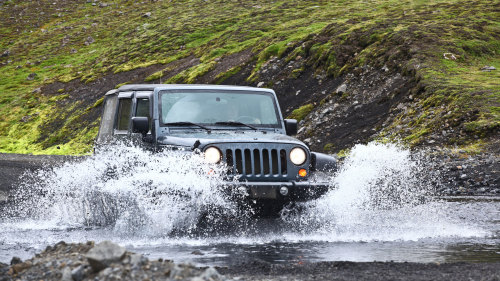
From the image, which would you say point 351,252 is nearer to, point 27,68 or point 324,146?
point 324,146

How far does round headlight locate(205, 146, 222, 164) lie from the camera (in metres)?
8.73

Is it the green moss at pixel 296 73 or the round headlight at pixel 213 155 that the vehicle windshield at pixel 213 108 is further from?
the green moss at pixel 296 73

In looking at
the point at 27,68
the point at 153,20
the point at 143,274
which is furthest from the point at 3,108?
the point at 143,274

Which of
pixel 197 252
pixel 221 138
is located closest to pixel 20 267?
pixel 197 252

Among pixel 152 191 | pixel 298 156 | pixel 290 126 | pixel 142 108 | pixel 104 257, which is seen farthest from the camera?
pixel 290 126

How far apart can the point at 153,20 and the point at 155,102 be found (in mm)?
55508

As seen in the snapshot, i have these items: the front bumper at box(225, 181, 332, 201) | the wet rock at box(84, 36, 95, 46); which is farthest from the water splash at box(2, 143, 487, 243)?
the wet rock at box(84, 36, 95, 46)

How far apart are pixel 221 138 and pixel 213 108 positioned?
4.08ft

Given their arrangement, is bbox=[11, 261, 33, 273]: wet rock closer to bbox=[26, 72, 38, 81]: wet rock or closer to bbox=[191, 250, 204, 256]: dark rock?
bbox=[191, 250, 204, 256]: dark rock

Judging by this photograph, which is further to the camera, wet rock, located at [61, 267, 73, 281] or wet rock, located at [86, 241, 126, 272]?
wet rock, located at [61, 267, 73, 281]

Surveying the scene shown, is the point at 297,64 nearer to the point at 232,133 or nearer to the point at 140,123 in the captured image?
the point at 232,133

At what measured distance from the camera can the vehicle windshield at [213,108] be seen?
10.0 m

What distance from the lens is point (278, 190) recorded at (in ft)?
28.7

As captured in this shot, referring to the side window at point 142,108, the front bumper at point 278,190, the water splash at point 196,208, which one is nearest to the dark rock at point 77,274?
the water splash at point 196,208
